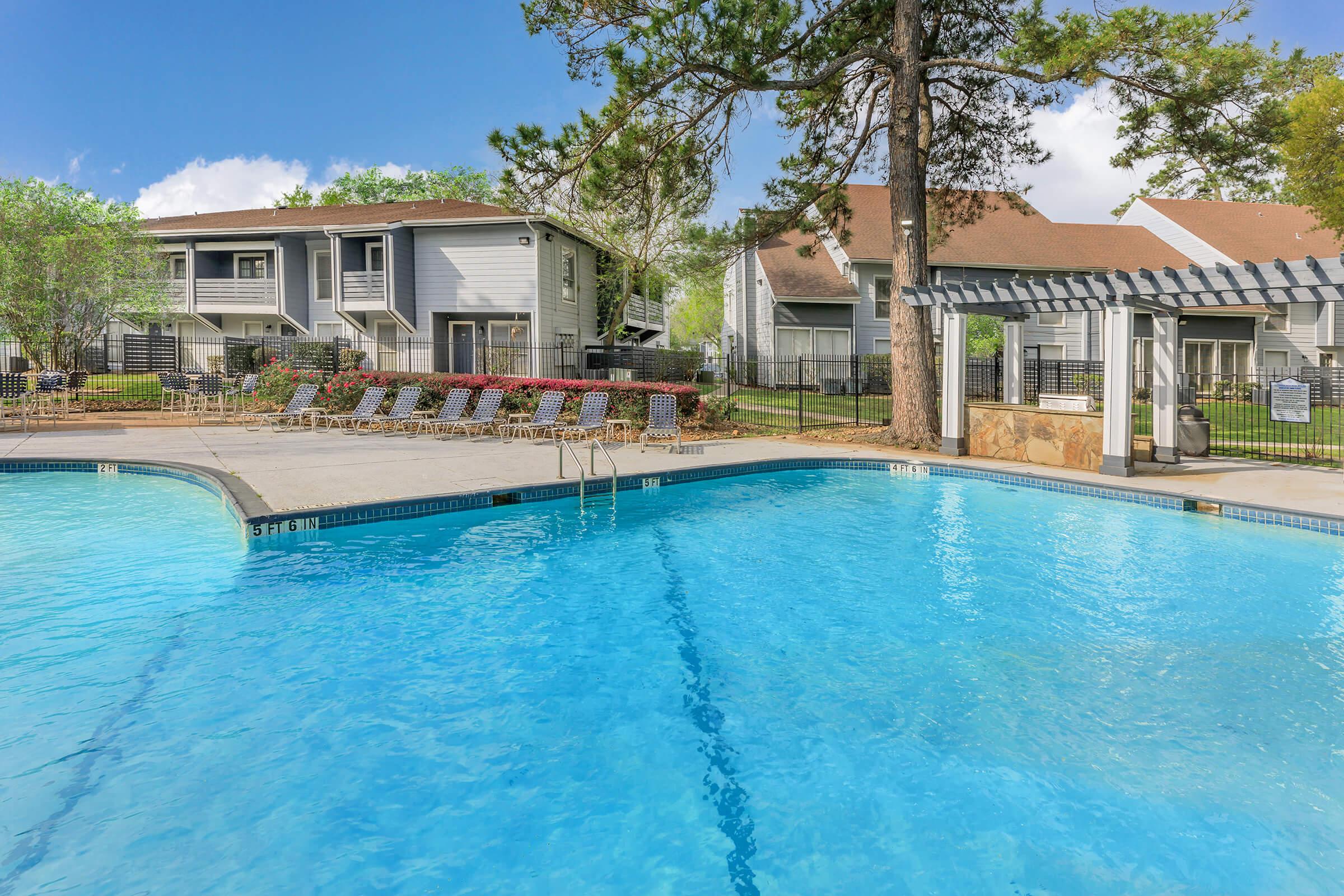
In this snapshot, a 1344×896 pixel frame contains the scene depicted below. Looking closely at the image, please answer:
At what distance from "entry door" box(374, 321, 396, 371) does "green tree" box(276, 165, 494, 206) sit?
949 inches

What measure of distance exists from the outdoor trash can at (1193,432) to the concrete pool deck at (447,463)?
326 mm

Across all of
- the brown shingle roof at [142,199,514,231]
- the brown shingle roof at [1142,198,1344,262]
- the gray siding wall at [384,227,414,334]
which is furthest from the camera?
the brown shingle roof at [1142,198,1344,262]

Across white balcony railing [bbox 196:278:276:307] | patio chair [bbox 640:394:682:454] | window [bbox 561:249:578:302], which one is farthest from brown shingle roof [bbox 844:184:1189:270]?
white balcony railing [bbox 196:278:276:307]

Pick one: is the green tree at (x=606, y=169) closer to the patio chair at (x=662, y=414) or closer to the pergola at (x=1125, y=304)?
the patio chair at (x=662, y=414)

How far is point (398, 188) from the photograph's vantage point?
4912 centimetres

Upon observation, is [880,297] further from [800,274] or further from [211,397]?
[211,397]

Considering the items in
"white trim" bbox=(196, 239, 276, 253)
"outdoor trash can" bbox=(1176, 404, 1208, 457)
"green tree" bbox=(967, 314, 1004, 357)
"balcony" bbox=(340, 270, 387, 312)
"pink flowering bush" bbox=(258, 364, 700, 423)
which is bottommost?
"outdoor trash can" bbox=(1176, 404, 1208, 457)

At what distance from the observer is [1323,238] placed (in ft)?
104

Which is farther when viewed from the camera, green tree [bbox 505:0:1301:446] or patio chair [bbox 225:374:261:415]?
patio chair [bbox 225:374:261:415]

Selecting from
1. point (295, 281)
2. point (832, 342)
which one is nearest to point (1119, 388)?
point (832, 342)

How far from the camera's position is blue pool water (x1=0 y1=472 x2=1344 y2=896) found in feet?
10.6

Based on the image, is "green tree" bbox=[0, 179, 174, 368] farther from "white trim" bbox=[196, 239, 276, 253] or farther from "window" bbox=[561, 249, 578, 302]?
"window" bbox=[561, 249, 578, 302]

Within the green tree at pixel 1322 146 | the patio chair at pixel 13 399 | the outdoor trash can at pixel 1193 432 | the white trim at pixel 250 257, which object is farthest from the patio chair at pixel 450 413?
the green tree at pixel 1322 146

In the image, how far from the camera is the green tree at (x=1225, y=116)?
12.2 metres
